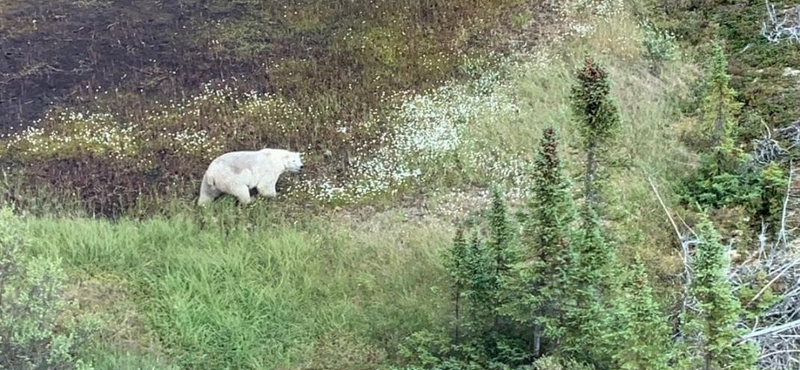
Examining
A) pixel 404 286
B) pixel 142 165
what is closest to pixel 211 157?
pixel 142 165

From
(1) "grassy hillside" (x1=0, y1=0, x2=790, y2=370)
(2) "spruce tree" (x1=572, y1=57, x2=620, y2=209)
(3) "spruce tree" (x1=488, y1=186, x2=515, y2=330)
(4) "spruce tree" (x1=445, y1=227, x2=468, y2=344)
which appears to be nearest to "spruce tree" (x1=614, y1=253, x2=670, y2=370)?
(1) "grassy hillside" (x1=0, y1=0, x2=790, y2=370)

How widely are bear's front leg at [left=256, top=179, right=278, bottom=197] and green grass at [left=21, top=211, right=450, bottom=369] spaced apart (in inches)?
17.2

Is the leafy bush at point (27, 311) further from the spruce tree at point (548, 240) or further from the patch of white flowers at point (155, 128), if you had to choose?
the patch of white flowers at point (155, 128)

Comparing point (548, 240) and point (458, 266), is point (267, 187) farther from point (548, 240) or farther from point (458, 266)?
point (548, 240)

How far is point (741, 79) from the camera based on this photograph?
998 cm

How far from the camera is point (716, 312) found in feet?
13.9

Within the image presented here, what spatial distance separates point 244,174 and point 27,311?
3242 mm

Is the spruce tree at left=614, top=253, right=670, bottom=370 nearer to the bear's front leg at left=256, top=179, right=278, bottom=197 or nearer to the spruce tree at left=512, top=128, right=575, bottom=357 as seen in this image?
the spruce tree at left=512, top=128, right=575, bottom=357

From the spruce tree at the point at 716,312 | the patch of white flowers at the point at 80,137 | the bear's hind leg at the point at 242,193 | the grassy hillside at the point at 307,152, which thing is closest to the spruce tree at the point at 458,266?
the grassy hillside at the point at 307,152

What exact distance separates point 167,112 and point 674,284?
6.64 metres

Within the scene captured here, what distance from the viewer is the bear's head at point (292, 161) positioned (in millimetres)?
8898

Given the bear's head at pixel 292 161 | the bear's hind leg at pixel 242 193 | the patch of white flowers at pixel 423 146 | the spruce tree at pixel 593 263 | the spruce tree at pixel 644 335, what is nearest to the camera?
the spruce tree at pixel 644 335

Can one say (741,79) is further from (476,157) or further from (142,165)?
→ (142,165)

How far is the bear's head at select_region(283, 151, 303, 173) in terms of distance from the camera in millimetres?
8898
